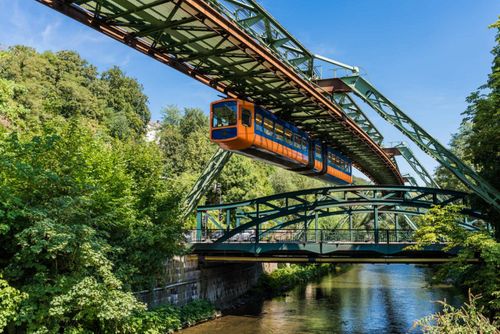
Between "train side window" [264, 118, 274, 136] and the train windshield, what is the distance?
8.06ft

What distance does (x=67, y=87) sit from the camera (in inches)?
2160

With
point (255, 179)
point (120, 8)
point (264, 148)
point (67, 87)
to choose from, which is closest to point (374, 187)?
point (264, 148)

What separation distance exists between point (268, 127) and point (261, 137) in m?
1.19

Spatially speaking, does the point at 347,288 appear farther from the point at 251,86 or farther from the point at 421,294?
the point at 251,86

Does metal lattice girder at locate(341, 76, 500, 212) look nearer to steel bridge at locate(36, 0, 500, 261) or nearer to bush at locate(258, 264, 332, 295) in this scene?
steel bridge at locate(36, 0, 500, 261)

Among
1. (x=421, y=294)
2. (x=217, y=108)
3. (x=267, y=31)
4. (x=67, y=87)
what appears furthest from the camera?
(x=67, y=87)

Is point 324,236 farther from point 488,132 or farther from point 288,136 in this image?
point 488,132

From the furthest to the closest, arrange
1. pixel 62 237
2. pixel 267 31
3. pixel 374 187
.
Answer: pixel 374 187
pixel 267 31
pixel 62 237

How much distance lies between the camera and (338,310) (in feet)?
86.0

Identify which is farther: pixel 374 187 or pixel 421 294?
pixel 421 294

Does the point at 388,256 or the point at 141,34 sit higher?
the point at 141,34

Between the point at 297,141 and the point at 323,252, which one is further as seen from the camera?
the point at 297,141

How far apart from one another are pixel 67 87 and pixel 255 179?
28.7m

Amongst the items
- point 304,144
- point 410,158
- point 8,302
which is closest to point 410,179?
point 410,158
